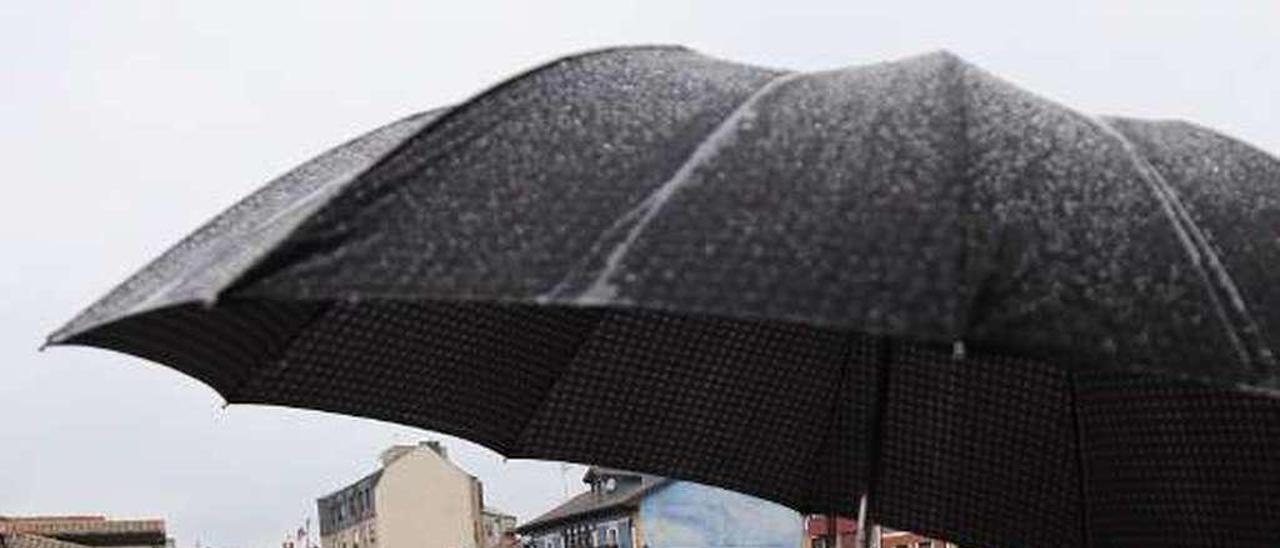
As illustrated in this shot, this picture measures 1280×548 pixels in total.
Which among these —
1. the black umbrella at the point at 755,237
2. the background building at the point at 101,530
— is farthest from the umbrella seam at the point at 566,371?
the background building at the point at 101,530

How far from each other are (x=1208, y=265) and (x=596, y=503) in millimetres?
63390

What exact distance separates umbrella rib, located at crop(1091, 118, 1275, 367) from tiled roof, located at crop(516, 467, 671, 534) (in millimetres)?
54262

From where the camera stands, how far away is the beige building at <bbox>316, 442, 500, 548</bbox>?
73.1 metres

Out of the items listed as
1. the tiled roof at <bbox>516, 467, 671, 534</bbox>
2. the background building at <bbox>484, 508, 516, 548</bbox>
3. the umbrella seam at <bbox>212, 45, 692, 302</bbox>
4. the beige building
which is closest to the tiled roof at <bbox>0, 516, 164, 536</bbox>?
the tiled roof at <bbox>516, 467, 671, 534</bbox>

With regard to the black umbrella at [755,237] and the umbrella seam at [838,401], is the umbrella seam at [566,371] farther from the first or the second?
the umbrella seam at [838,401]

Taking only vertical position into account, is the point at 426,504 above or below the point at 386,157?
below

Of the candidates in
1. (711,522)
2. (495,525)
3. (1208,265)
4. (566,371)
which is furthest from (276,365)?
(495,525)

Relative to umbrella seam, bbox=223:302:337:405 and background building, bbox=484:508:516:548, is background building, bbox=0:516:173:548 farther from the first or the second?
umbrella seam, bbox=223:302:337:405

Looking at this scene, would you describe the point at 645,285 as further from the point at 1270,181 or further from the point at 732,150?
the point at 1270,181

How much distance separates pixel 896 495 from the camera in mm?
4855

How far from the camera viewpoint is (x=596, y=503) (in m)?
65.7

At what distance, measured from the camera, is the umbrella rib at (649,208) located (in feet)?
8.51

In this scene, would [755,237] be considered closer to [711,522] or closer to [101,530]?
[101,530]

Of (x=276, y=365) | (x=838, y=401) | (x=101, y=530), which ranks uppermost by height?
(x=276, y=365)
